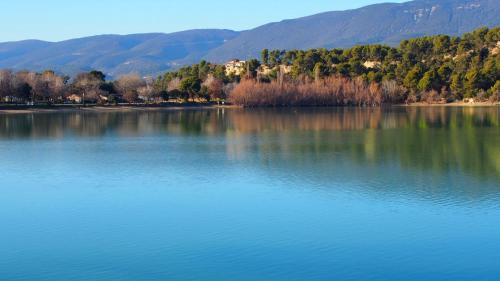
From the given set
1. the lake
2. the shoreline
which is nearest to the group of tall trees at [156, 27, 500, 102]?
the shoreline

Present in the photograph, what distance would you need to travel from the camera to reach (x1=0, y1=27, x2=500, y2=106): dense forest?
260ft

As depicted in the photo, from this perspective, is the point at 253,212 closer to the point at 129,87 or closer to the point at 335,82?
the point at 335,82

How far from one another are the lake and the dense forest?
49234 millimetres

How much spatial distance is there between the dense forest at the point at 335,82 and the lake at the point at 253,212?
4923 cm

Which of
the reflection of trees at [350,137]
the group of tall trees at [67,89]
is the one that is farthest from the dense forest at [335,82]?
the reflection of trees at [350,137]

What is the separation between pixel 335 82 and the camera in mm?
82750

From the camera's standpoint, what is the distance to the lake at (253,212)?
40.3ft

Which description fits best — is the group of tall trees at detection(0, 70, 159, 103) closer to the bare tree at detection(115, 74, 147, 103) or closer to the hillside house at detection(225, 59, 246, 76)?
the bare tree at detection(115, 74, 147, 103)

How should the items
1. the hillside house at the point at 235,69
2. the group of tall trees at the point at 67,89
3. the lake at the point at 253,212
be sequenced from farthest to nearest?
1. the hillside house at the point at 235,69
2. the group of tall trees at the point at 67,89
3. the lake at the point at 253,212

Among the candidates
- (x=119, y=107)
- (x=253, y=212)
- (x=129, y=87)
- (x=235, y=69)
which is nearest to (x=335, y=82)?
(x=119, y=107)

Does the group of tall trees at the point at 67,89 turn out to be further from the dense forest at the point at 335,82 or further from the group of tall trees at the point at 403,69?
the group of tall trees at the point at 403,69

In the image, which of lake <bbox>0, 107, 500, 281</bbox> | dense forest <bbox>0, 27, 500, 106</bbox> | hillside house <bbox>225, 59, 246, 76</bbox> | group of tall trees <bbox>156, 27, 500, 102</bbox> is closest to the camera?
lake <bbox>0, 107, 500, 281</bbox>

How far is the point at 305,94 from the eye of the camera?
82.3 m

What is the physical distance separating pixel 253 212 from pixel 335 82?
6734 centimetres
